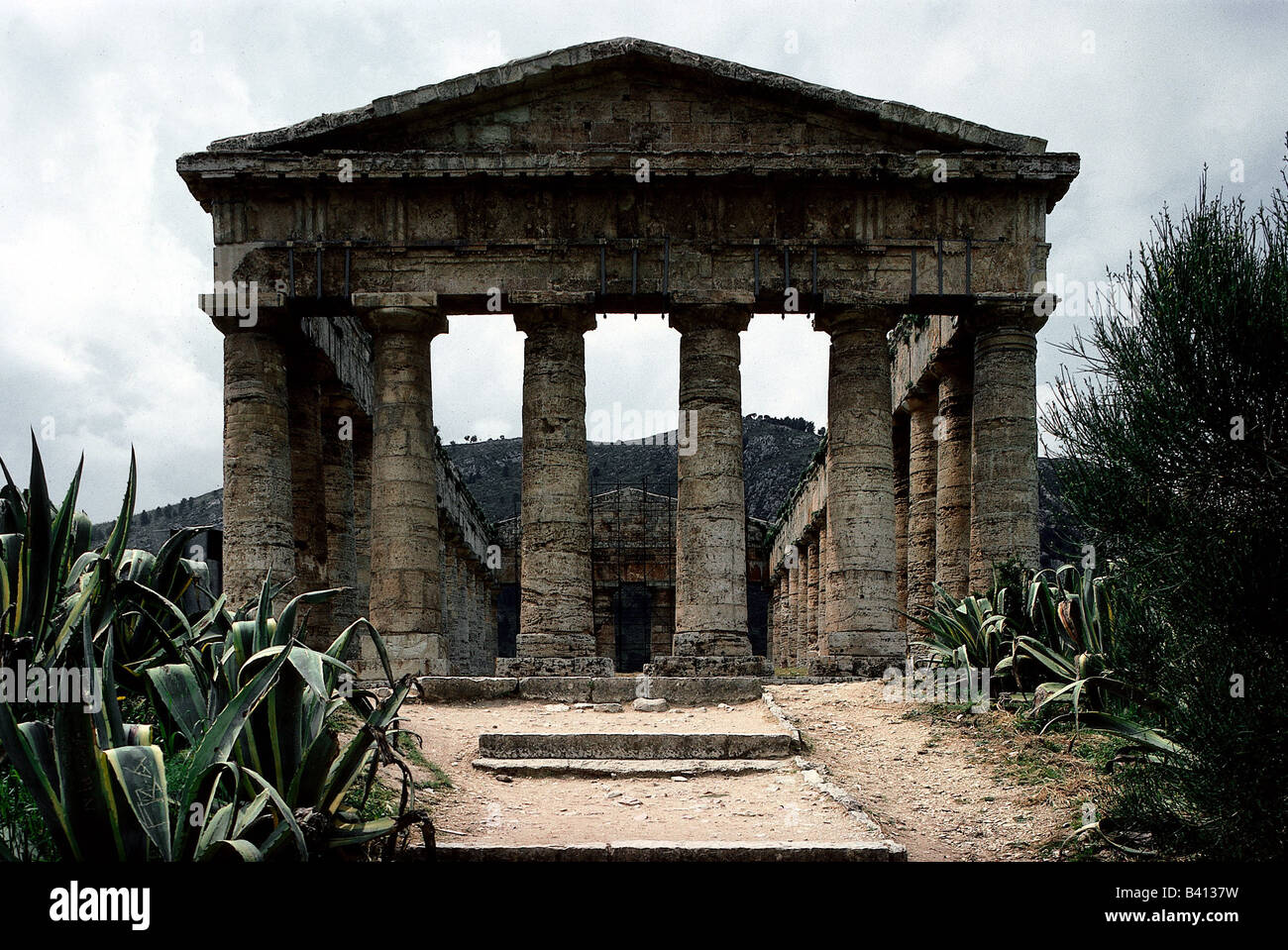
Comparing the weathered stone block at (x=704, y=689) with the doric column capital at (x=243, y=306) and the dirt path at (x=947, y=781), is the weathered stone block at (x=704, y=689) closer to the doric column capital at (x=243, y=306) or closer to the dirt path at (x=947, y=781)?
the dirt path at (x=947, y=781)

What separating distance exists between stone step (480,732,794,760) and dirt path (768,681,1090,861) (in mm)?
559

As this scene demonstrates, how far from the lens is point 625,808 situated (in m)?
8.98

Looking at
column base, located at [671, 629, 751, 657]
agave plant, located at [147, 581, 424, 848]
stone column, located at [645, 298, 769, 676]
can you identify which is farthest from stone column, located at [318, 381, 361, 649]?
agave plant, located at [147, 581, 424, 848]

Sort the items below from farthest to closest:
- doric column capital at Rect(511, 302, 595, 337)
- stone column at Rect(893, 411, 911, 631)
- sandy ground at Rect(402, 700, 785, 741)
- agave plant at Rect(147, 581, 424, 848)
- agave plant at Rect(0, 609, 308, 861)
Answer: stone column at Rect(893, 411, 911, 631) → doric column capital at Rect(511, 302, 595, 337) → sandy ground at Rect(402, 700, 785, 741) → agave plant at Rect(147, 581, 424, 848) → agave plant at Rect(0, 609, 308, 861)

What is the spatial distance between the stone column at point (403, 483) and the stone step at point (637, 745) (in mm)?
8494

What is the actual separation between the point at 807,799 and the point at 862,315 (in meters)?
12.5

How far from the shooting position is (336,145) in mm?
20047

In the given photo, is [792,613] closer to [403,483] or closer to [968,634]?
[403,483]

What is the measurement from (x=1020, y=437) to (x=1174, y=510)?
13.1 m

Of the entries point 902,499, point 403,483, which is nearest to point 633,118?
point 403,483

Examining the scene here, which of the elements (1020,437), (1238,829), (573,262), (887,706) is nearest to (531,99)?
(573,262)

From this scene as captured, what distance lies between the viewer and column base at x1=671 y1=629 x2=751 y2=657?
63.5 ft

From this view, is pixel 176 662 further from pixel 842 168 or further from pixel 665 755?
pixel 842 168

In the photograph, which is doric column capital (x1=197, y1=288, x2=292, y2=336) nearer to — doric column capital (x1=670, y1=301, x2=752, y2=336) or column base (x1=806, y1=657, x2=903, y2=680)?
doric column capital (x1=670, y1=301, x2=752, y2=336)
